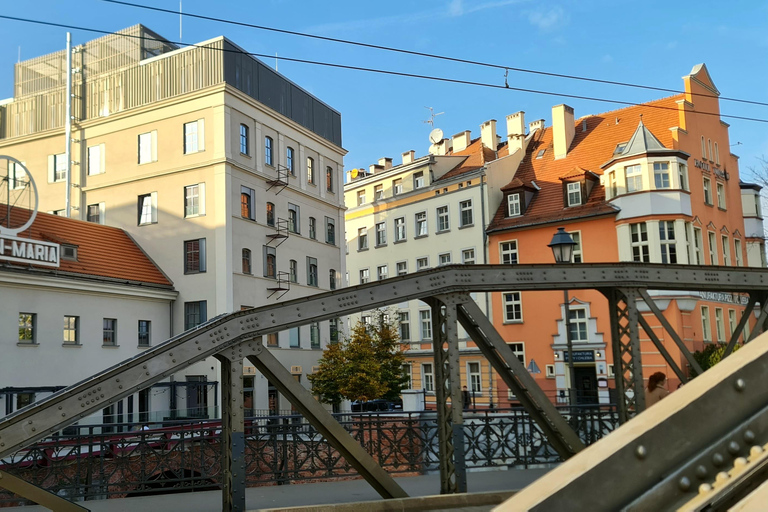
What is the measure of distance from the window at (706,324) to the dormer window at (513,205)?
41.0 ft

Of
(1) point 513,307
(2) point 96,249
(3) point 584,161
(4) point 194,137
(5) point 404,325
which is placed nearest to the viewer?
(2) point 96,249

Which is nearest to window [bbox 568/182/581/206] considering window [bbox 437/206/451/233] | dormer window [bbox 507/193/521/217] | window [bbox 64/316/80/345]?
dormer window [bbox 507/193/521/217]

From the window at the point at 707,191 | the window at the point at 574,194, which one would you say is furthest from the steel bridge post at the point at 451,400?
the window at the point at 707,191

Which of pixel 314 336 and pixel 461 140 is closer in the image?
pixel 314 336

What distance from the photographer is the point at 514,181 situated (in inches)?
1880

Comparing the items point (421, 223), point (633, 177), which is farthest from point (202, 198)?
point (633, 177)

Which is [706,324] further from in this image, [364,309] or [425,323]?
[364,309]

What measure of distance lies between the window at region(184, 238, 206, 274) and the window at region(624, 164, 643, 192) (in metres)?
23.2

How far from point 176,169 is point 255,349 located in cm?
3182

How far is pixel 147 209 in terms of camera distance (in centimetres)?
4034

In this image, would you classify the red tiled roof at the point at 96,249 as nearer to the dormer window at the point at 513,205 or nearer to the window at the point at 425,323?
the window at the point at 425,323

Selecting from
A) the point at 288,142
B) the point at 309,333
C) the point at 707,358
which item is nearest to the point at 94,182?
the point at 288,142

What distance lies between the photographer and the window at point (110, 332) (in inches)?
1332

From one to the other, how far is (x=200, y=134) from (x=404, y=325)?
2212cm
